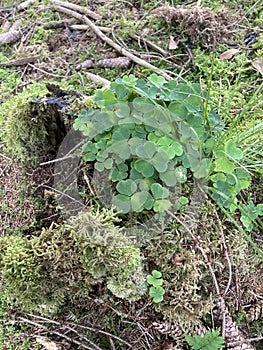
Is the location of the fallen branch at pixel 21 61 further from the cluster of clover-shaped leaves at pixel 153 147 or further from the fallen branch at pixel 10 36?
the cluster of clover-shaped leaves at pixel 153 147

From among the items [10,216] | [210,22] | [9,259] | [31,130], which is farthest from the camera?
[210,22]

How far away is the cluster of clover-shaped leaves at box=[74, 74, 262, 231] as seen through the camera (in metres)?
1.64

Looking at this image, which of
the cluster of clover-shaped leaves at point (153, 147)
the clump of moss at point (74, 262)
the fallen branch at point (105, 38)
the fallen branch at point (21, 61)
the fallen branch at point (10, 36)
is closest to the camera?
the clump of moss at point (74, 262)

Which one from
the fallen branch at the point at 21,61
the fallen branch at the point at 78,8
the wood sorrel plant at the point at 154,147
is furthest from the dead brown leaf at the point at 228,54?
the fallen branch at the point at 21,61

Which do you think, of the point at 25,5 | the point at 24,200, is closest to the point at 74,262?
the point at 24,200

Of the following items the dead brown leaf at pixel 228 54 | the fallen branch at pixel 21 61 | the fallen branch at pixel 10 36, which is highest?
the fallen branch at pixel 10 36

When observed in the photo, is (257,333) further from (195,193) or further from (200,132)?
(200,132)

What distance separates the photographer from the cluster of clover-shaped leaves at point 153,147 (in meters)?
1.64

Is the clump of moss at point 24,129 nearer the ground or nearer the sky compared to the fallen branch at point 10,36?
nearer the sky

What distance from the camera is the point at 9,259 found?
1.57 meters

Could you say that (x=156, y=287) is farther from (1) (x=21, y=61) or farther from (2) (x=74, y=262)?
(1) (x=21, y=61)

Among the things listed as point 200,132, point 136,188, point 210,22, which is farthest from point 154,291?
point 210,22

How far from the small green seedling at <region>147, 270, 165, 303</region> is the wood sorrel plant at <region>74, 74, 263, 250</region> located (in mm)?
264

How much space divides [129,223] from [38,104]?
2.24ft
